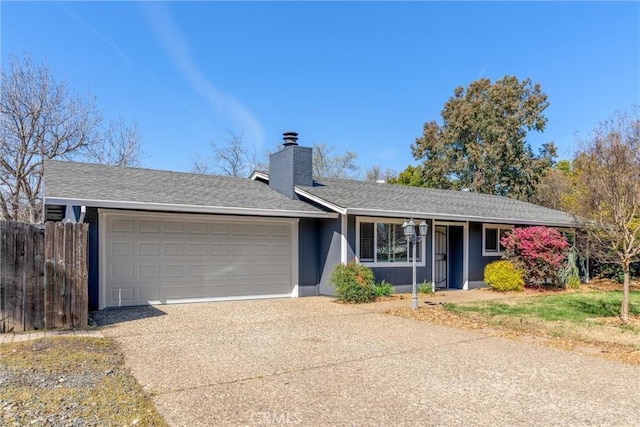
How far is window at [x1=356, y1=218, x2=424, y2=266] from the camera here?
460 inches

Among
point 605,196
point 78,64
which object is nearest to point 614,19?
point 605,196

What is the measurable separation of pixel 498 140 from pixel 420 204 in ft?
59.0

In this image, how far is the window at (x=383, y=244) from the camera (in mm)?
11680

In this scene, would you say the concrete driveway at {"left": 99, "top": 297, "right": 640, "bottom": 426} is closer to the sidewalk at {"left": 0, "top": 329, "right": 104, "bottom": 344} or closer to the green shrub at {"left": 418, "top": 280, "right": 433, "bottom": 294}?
the sidewalk at {"left": 0, "top": 329, "right": 104, "bottom": 344}

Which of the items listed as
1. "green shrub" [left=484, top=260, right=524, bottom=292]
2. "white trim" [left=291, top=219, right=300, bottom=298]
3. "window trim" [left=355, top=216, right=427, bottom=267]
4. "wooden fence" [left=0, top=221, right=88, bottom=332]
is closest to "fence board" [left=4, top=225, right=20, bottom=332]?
"wooden fence" [left=0, top=221, right=88, bottom=332]

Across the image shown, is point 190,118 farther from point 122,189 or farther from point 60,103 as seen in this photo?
point 122,189

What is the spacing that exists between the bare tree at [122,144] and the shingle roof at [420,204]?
13175 mm

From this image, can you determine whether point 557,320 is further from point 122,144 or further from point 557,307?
point 122,144

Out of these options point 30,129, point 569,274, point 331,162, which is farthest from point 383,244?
point 331,162

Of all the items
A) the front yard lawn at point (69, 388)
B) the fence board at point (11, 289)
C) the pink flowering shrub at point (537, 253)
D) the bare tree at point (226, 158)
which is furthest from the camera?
the bare tree at point (226, 158)

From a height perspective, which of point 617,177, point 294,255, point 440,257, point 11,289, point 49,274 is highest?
point 617,177

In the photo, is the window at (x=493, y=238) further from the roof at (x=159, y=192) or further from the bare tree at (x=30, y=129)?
the bare tree at (x=30, y=129)

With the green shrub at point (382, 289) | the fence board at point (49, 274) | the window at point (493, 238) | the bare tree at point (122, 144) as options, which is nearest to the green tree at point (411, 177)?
the window at point (493, 238)

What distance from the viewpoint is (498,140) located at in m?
28.5
